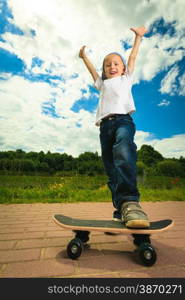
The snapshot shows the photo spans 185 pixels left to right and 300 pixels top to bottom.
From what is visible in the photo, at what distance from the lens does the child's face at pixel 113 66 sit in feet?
7.57

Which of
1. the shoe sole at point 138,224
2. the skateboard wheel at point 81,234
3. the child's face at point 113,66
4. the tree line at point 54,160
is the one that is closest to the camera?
the shoe sole at point 138,224

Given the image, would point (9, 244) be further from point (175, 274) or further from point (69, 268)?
point (175, 274)

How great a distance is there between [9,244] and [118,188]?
Result: 3.38 feet

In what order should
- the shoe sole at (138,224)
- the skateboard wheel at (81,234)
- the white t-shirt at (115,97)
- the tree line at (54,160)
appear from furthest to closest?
the tree line at (54,160), the white t-shirt at (115,97), the skateboard wheel at (81,234), the shoe sole at (138,224)

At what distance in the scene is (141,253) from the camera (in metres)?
1.39

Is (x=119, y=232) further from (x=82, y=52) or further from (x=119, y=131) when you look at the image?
(x=82, y=52)

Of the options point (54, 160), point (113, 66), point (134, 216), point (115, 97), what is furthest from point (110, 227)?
point (54, 160)

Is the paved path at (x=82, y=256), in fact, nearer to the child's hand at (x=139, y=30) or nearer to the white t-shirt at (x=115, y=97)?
the white t-shirt at (x=115, y=97)

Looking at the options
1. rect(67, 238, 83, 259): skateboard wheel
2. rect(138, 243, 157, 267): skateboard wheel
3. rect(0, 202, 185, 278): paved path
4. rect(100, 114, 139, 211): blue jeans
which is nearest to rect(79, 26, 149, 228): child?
rect(100, 114, 139, 211): blue jeans

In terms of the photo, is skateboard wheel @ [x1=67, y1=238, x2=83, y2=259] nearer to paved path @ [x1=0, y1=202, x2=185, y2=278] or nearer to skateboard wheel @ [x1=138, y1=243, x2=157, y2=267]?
paved path @ [x1=0, y1=202, x2=185, y2=278]

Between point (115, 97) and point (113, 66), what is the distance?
0.42 metres

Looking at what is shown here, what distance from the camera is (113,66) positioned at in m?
2.30

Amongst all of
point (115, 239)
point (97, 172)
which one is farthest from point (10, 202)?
point (97, 172)

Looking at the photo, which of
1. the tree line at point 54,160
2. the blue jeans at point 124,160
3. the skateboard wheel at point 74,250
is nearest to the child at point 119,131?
the blue jeans at point 124,160
